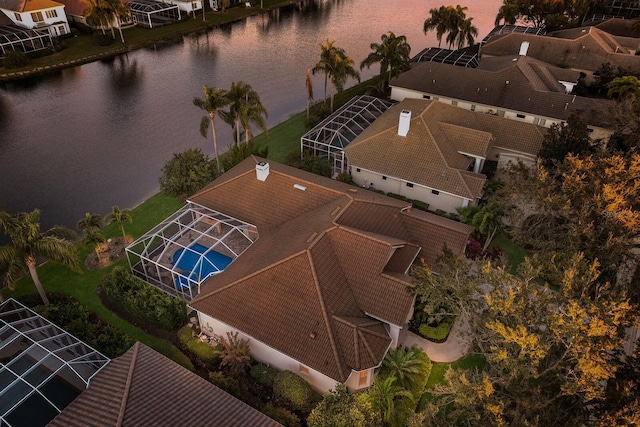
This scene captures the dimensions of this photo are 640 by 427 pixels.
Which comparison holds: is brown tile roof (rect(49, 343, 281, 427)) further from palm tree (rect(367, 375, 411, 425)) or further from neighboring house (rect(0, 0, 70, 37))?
neighboring house (rect(0, 0, 70, 37))

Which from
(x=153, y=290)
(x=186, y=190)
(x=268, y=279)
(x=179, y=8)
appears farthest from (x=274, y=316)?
(x=179, y=8)

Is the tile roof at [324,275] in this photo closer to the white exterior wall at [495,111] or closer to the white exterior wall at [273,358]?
the white exterior wall at [273,358]

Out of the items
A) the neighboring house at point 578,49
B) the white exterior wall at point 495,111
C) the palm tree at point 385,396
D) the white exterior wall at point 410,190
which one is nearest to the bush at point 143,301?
the palm tree at point 385,396

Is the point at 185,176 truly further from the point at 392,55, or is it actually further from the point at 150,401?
the point at 392,55

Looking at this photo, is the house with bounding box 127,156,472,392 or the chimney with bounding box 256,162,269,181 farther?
the chimney with bounding box 256,162,269,181

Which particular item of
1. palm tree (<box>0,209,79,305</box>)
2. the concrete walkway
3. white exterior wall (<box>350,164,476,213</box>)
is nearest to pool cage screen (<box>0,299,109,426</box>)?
palm tree (<box>0,209,79,305</box>)

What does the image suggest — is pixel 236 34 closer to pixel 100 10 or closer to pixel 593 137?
pixel 100 10

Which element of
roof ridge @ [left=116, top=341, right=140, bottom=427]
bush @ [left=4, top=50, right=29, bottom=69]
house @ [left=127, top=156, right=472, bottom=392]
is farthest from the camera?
bush @ [left=4, top=50, right=29, bottom=69]

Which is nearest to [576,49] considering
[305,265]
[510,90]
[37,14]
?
[510,90]
